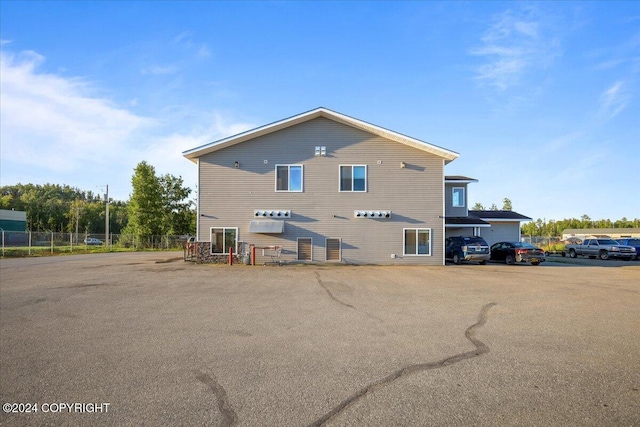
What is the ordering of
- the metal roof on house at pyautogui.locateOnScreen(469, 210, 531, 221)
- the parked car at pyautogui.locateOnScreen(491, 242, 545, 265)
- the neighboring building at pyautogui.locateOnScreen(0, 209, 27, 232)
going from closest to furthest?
the parked car at pyautogui.locateOnScreen(491, 242, 545, 265) → the metal roof on house at pyautogui.locateOnScreen(469, 210, 531, 221) → the neighboring building at pyautogui.locateOnScreen(0, 209, 27, 232)

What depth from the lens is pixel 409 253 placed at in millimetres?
22297

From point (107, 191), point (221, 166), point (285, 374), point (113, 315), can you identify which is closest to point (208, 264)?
point (221, 166)

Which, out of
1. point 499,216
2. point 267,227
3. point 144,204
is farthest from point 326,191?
point 144,204

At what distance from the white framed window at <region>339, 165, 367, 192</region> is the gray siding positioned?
28 cm

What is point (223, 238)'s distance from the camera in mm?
21922

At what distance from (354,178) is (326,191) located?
5.72ft

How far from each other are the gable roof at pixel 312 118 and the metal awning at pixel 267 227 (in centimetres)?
466

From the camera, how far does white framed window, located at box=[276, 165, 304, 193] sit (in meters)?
22.2

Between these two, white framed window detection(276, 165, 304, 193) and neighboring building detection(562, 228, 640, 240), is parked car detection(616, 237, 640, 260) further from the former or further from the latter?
neighboring building detection(562, 228, 640, 240)

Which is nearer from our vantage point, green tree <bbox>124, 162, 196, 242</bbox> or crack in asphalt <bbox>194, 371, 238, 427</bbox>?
crack in asphalt <bbox>194, 371, 238, 427</bbox>

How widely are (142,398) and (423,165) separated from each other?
2034 centimetres

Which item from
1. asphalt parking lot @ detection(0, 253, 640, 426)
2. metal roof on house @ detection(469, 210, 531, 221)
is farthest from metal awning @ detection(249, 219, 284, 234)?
metal roof on house @ detection(469, 210, 531, 221)

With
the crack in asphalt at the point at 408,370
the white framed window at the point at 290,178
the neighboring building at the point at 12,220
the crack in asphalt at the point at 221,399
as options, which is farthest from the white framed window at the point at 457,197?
the neighboring building at the point at 12,220

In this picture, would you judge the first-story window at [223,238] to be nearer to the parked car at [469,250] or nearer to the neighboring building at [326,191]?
the neighboring building at [326,191]
